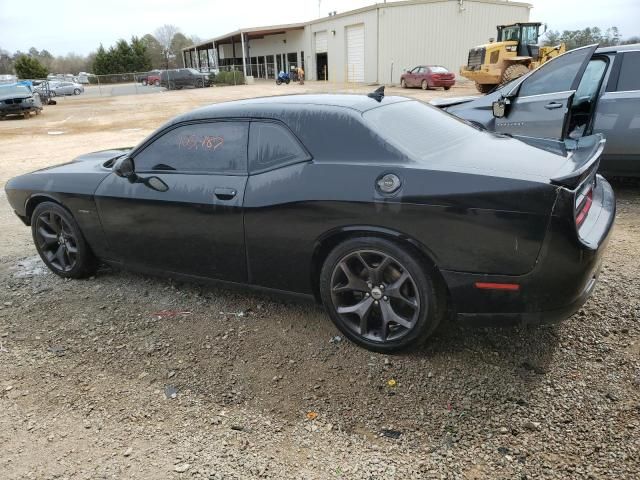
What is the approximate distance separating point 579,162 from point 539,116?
3675mm

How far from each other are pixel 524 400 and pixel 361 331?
0.95m

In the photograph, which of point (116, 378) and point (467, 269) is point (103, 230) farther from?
point (467, 269)

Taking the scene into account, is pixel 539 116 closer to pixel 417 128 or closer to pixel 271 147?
pixel 417 128

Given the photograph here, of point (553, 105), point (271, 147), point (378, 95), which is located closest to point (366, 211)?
point (271, 147)

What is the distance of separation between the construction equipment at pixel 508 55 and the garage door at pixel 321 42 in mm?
24035

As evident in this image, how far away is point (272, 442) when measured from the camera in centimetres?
248

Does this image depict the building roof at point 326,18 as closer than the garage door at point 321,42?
Yes

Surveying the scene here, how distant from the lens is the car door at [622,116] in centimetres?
565

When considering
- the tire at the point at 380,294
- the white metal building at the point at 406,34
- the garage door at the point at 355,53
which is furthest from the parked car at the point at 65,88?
the tire at the point at 380,294

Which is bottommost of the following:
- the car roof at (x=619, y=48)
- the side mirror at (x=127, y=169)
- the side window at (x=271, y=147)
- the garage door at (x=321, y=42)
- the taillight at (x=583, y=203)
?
the taillight at (x=583, y=203)

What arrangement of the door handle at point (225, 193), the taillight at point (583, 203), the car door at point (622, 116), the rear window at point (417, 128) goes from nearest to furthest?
the taillight at point (583, 203), the rear window at point (417, 128), the door handle at point (225, 193), the car door at point (622, 116)

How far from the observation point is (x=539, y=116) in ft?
20.5

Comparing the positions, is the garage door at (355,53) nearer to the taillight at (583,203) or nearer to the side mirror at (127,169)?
the side mirror at (127,169)

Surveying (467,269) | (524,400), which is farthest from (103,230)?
(524,400)
